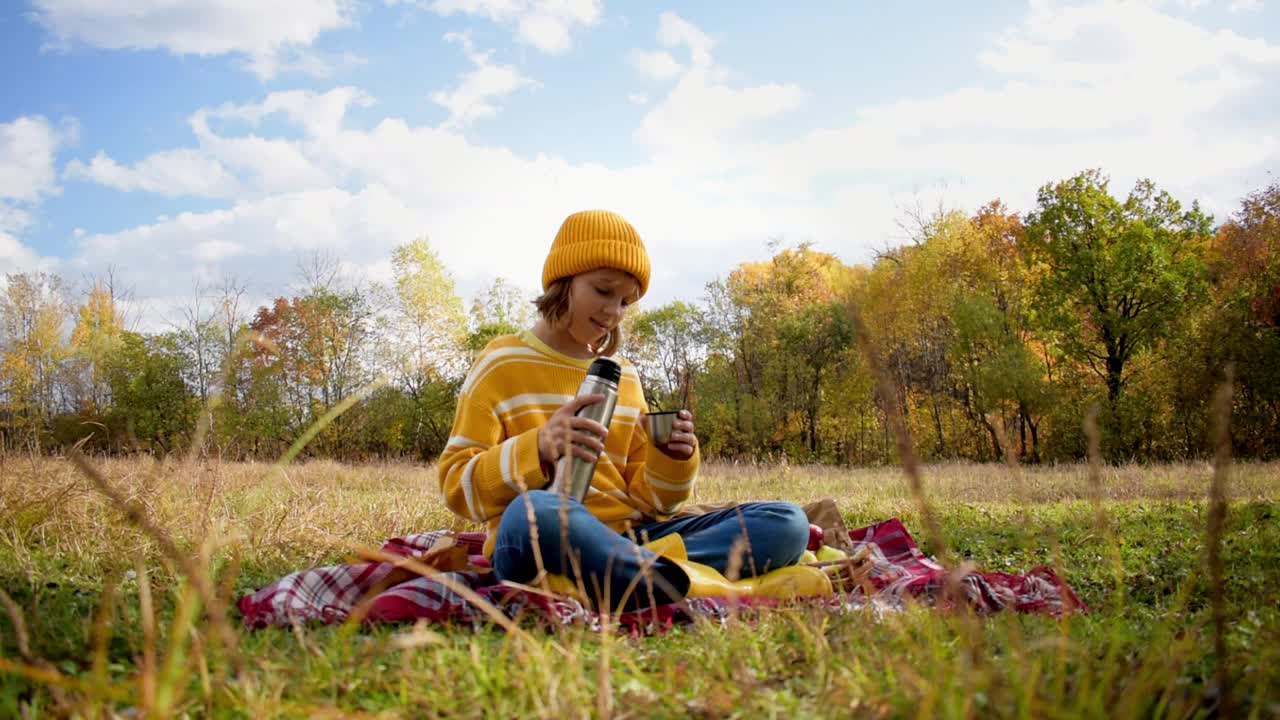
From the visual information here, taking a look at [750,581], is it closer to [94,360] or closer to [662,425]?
[662,425]

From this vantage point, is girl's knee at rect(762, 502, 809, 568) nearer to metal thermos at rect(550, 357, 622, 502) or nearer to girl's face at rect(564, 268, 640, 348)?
metal thermos at rect(550, 357, 622, 502)

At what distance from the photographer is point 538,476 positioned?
3.00 meters

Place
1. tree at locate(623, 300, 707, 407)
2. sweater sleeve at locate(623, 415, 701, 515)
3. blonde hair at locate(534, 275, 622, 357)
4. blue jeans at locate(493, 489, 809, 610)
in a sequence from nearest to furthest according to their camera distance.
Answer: blue jeans at locate(493, 489, 809, 610), sweater sleeve at locate(623, 415, 701, 515), blonde hair at locate(534, 275, 622, 357), tree at locate(623, 300, 707, 407)

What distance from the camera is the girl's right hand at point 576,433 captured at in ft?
9.16

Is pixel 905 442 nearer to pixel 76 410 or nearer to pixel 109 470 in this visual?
pixel 109 470

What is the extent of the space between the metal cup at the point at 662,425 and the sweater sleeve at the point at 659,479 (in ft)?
0.19

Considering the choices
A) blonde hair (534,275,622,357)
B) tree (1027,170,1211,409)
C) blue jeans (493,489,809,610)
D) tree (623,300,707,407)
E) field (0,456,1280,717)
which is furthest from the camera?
tree (623,300,707,407)

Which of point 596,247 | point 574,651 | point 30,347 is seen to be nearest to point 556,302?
point 596,247

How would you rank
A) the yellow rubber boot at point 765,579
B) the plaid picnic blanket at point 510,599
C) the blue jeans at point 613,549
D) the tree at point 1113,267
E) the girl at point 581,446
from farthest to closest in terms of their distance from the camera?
the tree at point 1113,267 < the yellow rubber boot at point 765,579 < the girl at point 581,446 < the blue jeans at point 613,549 < the plaid picnic blanket at point 510,599

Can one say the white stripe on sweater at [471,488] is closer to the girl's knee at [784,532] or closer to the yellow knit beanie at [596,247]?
the yellow knit beanie at [596,247]

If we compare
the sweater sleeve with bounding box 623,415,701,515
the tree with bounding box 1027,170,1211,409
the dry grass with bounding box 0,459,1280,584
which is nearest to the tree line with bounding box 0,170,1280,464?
the tree with bounding box 1027,170,1211,409

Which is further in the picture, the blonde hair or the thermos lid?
the blonde hair

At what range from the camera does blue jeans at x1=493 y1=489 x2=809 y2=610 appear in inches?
106

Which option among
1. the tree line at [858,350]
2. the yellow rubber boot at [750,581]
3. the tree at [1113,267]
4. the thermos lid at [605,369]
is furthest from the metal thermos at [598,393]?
the tree at [1113,267]
